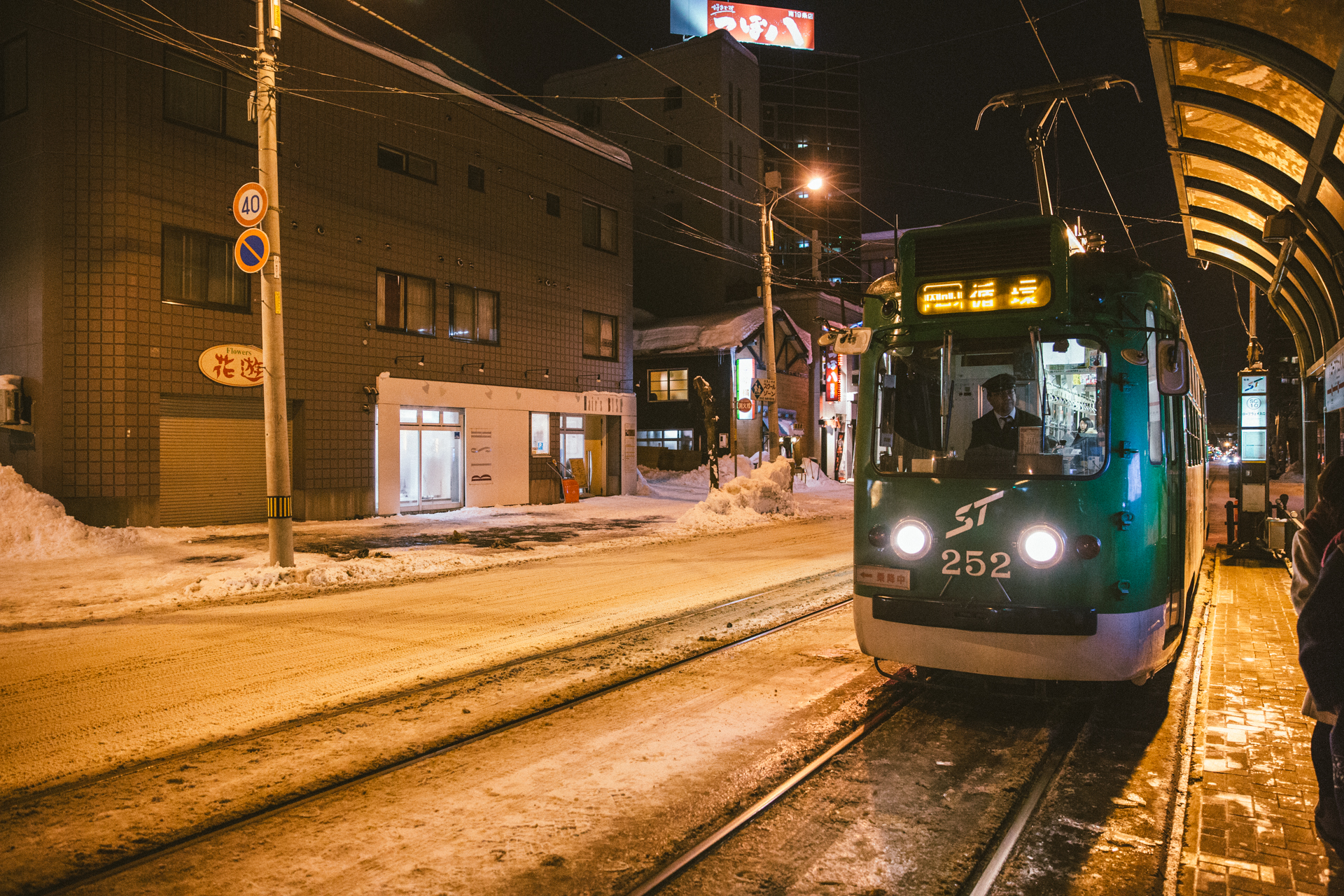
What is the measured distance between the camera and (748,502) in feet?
72.7

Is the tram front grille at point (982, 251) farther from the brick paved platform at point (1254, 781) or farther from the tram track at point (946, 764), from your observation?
the brick paved platform at point (1254, 781)

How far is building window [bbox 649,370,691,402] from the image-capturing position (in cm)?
3834

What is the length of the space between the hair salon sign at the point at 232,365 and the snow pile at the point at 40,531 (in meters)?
3.82

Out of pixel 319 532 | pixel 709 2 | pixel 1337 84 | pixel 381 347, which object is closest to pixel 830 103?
pixel 709 2

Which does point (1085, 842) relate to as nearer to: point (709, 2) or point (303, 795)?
point (303, 795)

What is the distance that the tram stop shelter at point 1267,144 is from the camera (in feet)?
20.0

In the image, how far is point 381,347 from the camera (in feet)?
69.6

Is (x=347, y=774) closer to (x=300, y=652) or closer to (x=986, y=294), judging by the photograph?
(x=300, y=652)

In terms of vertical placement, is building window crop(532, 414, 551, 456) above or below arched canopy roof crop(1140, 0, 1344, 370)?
below

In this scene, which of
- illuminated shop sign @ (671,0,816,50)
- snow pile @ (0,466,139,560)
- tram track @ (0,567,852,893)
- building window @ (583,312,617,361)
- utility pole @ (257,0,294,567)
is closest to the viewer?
tram track @ (0,567,852,893)

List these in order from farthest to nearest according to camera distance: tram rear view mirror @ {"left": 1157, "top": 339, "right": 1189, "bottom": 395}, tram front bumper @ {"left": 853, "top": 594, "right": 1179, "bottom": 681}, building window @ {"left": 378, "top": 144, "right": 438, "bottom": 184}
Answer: building window @ {"left": 378, "top": 144, "right": 438, "bottom": 184} → tram rear view mirror @ {"left": 1157, "top": 339, "right": 1189, "bottom": 395} → tram front bumper @ {"left": 853, "top": 594, "right": 1179, "bottom": 681}

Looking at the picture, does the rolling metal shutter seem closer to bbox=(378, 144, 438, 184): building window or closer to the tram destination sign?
bbox=(378, 144, 438, 184): building window

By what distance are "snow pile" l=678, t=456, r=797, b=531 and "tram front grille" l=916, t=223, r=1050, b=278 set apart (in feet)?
45.6

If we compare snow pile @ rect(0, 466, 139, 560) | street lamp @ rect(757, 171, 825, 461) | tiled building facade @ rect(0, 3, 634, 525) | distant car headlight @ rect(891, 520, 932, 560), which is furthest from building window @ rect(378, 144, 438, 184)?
distant car headlight @ rect(891, 520, 932, 560)
